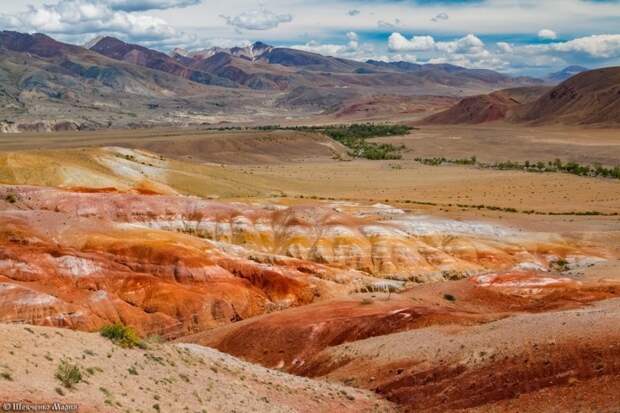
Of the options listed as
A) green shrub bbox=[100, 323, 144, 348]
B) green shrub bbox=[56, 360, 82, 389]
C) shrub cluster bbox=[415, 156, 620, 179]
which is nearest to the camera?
green shrub bbox=[56, 360, 82, 389]

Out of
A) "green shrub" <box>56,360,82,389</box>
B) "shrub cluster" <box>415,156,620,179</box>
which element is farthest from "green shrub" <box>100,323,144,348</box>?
"shrub cluster" <box>415,156,620,179</box>

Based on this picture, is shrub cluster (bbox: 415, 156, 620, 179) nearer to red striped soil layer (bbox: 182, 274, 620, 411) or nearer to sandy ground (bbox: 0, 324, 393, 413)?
red striped soil layer (bbox: 182, 274, 620, 411)

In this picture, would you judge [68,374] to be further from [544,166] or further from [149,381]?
[544,166]

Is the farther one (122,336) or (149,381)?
(122,336)

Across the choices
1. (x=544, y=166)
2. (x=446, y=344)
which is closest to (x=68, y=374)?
(x=446, y=344)

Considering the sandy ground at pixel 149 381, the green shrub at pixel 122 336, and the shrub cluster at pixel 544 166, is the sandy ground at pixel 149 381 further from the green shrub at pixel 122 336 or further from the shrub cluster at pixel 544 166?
the shrub cluster at pixel 544 166

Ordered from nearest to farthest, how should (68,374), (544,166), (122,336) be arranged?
(68,374), (122,336), (544,166)

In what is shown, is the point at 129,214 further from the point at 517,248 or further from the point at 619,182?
the point at 619,182
